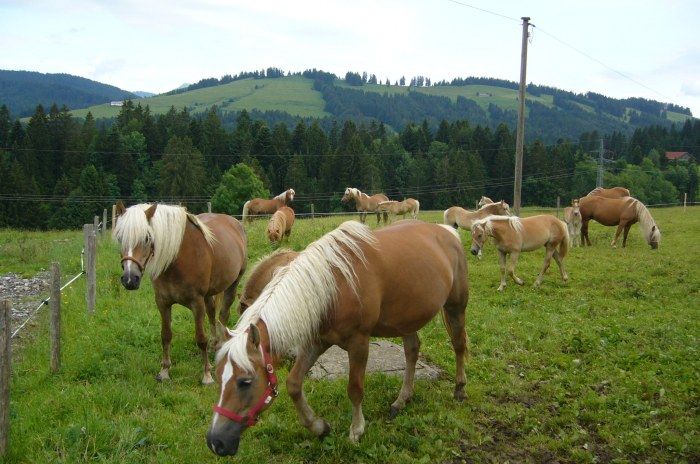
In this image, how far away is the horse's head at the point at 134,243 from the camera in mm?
5648

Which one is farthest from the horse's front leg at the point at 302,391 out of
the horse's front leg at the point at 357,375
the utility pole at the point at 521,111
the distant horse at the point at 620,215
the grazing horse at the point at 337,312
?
the distant horse at the point at 620,215

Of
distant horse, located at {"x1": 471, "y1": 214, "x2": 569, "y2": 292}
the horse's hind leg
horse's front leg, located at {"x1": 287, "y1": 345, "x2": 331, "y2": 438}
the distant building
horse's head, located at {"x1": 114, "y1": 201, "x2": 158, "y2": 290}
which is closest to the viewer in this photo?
horse's front leg, located at {"x1": 287, "y1": 345, "x2": 331, "y2": 438}

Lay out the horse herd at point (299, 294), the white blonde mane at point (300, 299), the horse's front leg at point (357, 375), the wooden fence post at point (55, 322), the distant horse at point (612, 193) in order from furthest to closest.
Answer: the distant horse at point (612, 193), the wooden fence post at point (55, 322), the horse's front leg at point (357, 375), the white blonde mane at point (300, 299), the horse herd at point (299, 294)

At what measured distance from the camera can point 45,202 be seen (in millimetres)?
52125

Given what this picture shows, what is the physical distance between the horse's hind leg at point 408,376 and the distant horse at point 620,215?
15284mm

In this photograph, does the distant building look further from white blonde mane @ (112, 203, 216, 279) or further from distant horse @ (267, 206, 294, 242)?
white blonde mane @ (112, 203, 216, 279)

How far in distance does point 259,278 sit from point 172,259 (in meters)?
1.30

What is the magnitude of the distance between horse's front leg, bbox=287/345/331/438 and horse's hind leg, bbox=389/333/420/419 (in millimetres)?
996

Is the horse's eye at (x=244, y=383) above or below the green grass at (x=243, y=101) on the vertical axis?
below

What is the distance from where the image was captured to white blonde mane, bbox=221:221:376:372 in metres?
3.93

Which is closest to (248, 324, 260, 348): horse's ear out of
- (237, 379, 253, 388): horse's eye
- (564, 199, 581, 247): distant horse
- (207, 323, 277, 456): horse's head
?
(207, 323, 277, 456): horse's head

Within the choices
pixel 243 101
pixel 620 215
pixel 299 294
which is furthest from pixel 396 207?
pixel 243 101

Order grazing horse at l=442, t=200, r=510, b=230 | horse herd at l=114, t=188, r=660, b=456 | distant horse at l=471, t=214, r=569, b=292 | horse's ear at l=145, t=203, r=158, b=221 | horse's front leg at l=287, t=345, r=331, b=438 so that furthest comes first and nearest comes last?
grazing horse at l=442, t=200, r=510, b=230, distant horse at l=471, t=214, r=569, b=292, horse's ear at l=145, t=203, r=158, b=221, horse's front leg at l=287, t=345, r=331, b=438, horse herd at l=114, t=188, r=660, b=456

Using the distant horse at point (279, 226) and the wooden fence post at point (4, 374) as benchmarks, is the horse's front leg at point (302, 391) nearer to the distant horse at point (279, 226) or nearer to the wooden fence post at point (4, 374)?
the wooden fence post at point (4, 374)
